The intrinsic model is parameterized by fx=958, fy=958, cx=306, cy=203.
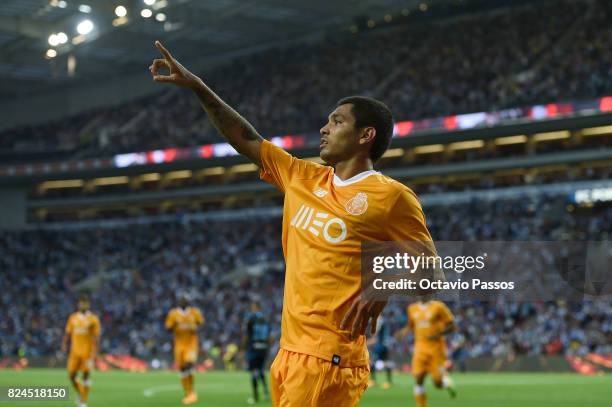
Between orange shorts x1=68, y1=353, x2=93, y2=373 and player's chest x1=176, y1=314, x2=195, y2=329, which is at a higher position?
player's chest x1=176, y1=314, x2=195, y2=329

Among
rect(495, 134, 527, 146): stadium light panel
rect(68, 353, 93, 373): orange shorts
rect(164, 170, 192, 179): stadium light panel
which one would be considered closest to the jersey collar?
rect(68, 353, 93, 373): orange shorts

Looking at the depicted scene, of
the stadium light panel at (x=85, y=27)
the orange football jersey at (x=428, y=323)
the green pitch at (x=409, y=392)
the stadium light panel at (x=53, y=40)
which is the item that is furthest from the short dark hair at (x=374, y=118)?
the stadium light panel at (x=53, y=40)

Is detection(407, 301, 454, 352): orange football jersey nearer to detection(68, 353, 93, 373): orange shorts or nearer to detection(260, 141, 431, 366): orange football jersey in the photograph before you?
detection(68, 353, 93, 373): orange shorts

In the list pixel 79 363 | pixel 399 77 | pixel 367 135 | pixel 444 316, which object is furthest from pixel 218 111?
pixel 399 77

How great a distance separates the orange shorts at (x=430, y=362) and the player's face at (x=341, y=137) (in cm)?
1286

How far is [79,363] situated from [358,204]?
51.1 feet

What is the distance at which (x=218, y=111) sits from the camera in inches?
203

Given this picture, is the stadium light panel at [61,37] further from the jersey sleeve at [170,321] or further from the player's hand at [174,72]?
the player's hand at [174,72]

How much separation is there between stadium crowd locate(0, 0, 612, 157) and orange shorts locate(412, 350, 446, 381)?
25902mm

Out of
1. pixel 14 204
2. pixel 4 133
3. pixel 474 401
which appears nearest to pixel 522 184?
pixel 474 401

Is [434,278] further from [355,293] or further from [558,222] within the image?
[558,222]

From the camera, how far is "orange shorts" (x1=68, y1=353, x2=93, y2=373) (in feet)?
62.5

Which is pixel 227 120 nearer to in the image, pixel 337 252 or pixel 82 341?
pixel 337 252

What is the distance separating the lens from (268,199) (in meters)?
55.6
